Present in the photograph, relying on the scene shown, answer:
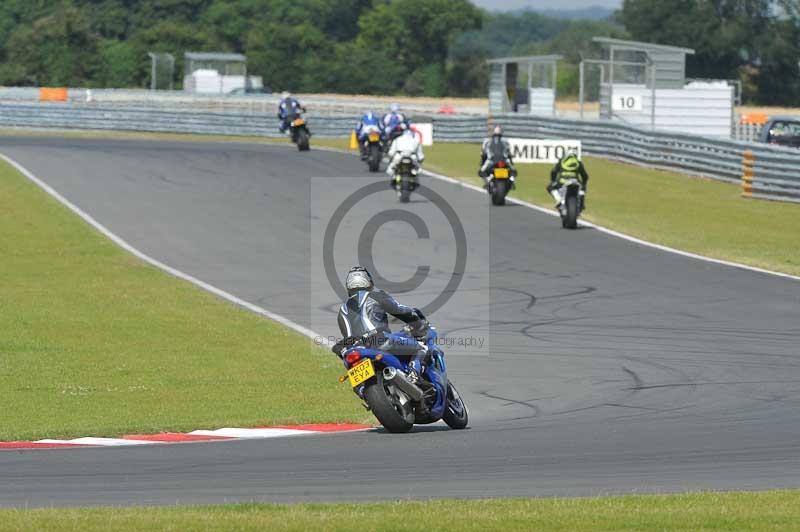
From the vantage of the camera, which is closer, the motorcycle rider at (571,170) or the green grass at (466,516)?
the green grass at (466,516)

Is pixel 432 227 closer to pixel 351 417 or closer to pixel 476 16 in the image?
pixel 351 417

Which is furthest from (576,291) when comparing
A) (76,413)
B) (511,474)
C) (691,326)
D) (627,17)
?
(627,17)

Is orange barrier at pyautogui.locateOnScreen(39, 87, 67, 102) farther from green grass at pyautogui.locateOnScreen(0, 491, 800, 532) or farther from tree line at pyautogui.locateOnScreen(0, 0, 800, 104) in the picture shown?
green grass at pyautogui.locateOnScreen(0, 491, 800, 532)

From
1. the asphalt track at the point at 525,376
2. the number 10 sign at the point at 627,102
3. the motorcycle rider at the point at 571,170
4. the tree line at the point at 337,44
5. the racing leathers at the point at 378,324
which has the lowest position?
the asphalt track at the point at 525,376

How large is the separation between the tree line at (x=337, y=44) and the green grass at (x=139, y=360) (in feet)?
244

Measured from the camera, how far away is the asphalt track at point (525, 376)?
952cm

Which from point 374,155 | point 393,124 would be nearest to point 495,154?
point 374,155

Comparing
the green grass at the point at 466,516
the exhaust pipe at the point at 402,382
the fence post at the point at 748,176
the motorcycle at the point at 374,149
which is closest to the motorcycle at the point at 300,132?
the motorcycle at the point at 374,149

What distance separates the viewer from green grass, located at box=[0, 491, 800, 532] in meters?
7.87

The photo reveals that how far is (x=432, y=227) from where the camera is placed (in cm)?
2811

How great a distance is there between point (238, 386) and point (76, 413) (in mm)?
1901

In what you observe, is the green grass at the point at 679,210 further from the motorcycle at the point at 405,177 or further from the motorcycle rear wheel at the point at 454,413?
the motorcycle rear wheel at the point at 454,413

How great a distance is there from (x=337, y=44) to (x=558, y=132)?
65.5 metres

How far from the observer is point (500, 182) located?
30.5 metres
